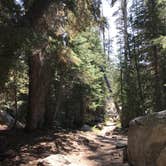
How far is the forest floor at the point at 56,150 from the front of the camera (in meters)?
9.62

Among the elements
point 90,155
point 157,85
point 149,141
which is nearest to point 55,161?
point 90,155

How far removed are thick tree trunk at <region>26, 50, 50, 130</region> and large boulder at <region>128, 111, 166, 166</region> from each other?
6.26 metres

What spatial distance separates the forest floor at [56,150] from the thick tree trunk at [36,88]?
592 millimetres

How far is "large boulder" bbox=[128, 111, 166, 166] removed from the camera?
683cm

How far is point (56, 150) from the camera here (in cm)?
1105

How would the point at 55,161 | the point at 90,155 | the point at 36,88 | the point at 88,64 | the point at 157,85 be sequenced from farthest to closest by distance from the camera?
1. the point at 88,64
2. the point at 157,85
3. the point at 36,88
4. the point at 90,155
5. the point at 55,161

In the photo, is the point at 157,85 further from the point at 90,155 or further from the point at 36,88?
the point at 90,155

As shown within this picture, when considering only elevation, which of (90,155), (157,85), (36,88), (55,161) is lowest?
(90,155)

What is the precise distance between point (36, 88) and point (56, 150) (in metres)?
3.38

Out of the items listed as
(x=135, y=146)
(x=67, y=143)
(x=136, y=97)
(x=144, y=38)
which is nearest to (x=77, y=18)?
(x=67, y=143)

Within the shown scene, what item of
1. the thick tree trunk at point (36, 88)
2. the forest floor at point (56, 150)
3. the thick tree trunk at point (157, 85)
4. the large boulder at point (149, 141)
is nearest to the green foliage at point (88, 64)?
the thick tree trunk at point (36, 88)

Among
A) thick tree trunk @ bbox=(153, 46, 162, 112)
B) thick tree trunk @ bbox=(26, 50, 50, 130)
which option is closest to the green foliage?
thick tree trunk @ bbox=(26, 50, 50, 130)

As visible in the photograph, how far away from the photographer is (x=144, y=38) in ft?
78.8

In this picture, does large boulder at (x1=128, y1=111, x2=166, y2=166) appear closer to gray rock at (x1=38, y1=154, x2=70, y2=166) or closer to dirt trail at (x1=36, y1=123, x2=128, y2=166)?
dirt trail at (x1=36, y1=123, x2=128, y2=166)
